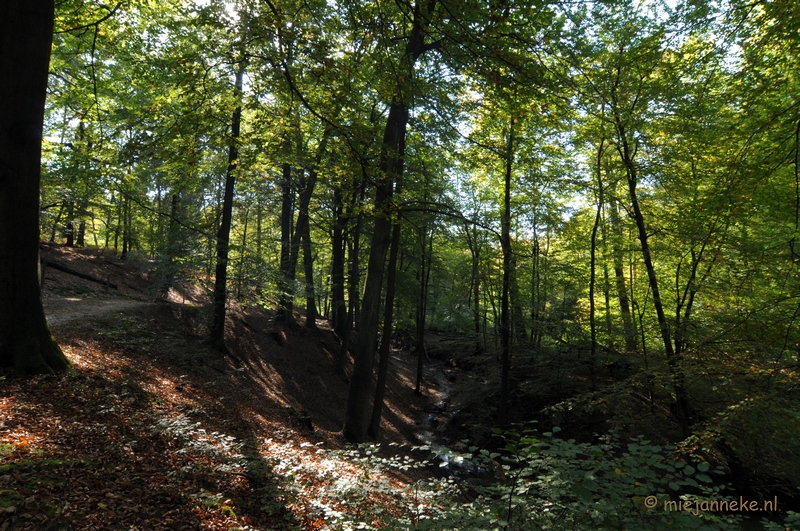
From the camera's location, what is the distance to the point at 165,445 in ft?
18.4

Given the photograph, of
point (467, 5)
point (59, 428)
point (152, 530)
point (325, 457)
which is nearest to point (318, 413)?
point (325, 457)

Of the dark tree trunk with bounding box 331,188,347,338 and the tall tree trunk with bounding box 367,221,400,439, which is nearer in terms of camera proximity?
the tall tree trunk with bounding box 367,221,400,439

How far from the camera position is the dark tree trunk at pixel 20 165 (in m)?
5.14

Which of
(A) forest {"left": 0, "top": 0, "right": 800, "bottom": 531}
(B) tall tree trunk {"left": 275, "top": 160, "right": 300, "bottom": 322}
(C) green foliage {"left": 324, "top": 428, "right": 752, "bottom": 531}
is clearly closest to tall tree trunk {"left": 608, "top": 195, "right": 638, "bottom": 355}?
(A) forest {"left": 0, "top": 0, "right": 800, "bottom": 531}

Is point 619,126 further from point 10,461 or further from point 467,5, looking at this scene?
point 10,461

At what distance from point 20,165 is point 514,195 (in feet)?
57.5

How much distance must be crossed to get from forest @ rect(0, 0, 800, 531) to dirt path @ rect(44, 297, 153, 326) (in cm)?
176

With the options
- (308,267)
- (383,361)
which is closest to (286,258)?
(308,267)

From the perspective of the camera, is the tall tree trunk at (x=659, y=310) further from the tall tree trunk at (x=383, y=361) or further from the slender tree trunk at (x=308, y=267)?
the slender tree trunk at (x=308, y=267)

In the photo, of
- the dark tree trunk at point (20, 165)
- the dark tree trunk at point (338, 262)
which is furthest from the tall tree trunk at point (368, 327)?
the dark tree trunk at point (20, 165)

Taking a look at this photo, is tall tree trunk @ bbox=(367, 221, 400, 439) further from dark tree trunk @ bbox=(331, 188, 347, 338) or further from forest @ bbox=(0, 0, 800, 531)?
dark tree trunk @ bbox=(331, 188, 347, 338)

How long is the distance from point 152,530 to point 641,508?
15.2 feet

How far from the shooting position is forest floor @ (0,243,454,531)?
155 inches

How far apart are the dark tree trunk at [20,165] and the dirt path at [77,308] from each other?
5.88 metres
